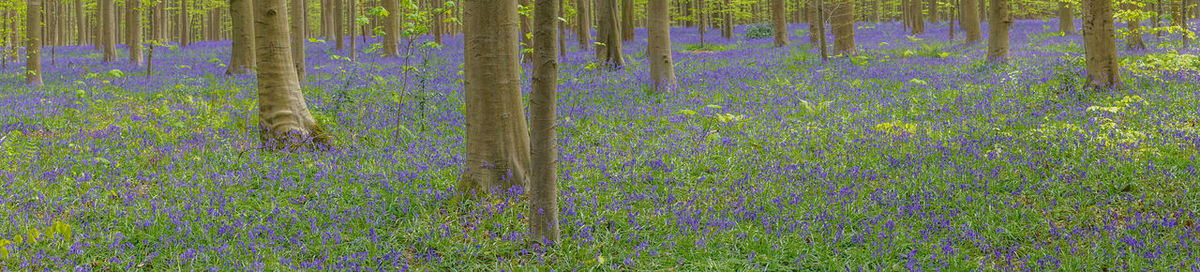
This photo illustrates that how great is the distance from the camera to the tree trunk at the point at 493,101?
4.82m

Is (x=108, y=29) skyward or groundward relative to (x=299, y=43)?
skyward

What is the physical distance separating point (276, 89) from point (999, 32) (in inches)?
543

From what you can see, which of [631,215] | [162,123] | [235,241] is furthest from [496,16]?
[162,123]

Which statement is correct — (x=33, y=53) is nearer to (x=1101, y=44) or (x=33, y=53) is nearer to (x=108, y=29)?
(x=108, y=29)

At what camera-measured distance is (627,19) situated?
85.5 feet

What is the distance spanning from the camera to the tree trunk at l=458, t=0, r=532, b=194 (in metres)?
4.82

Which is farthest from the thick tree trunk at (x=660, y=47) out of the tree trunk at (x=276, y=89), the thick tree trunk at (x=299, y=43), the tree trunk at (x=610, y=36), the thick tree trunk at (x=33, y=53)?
the thick tree trunk at (x=33, y=53)

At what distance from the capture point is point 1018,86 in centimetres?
1017

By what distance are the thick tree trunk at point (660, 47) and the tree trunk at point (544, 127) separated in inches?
319

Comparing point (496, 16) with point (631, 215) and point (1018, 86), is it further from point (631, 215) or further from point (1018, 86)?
point (1018, 86)

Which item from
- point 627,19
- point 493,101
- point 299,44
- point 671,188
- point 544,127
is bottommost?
point 671,188

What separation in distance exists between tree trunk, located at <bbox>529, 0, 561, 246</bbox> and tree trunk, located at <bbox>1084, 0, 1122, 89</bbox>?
8.46 metres

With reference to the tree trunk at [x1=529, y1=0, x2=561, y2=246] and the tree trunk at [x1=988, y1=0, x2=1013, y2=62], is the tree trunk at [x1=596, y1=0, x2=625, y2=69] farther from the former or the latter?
the tree trunk at [x1=529, y1=0, x2=561, y2=246]

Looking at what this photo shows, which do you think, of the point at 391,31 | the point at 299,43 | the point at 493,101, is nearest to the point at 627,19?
the point at 391,31
